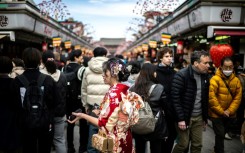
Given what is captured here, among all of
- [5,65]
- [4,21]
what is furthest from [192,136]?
[4,21]

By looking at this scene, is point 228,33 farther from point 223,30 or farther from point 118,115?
point 118,115

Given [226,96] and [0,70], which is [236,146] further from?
[0,70]

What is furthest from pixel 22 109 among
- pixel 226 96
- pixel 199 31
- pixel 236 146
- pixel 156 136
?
pixel 199 31

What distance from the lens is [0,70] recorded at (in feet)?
14.4

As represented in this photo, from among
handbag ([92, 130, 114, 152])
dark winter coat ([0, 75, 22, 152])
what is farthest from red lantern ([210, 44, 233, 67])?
dark winter coat ([0, 75, 22, 152])

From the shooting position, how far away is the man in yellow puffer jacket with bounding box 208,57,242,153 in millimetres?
5859

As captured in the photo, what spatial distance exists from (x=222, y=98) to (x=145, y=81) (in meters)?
2.04

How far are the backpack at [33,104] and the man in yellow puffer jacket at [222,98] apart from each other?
321 cm

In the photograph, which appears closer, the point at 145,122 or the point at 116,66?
the point at 116,66

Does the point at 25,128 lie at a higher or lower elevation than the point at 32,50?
lower

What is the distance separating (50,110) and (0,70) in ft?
2.94

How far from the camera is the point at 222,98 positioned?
5.99m

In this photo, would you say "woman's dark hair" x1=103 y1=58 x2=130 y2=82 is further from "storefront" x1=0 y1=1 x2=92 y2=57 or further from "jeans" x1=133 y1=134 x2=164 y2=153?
"storefront" x1=0 y1=1 x2=92 y2=57

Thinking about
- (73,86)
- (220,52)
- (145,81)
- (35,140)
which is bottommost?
(35,140)
